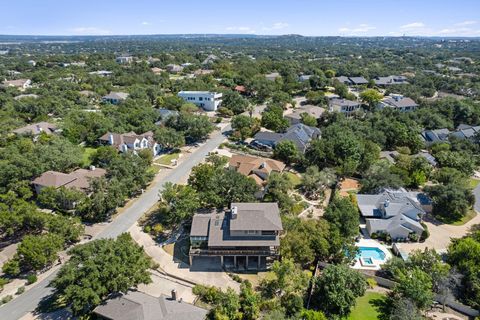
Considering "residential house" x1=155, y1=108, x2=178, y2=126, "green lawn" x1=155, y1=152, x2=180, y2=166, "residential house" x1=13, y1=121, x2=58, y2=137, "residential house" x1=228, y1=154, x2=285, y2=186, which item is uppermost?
"residential house" x1=155, y1=108, x2=178, y2=126

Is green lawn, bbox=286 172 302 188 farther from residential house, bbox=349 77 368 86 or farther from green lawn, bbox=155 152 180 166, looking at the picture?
residential house, bbox=349 77 368 86

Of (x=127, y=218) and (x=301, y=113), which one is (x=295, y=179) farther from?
(x=301, y=113)

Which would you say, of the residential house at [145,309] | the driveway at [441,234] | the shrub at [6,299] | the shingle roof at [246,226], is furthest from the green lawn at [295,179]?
the shrub at [6,299]

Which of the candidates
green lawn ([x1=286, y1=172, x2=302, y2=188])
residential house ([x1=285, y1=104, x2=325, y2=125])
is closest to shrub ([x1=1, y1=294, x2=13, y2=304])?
green lawn ([x1=286, y1=172, x2=302, y2=188])

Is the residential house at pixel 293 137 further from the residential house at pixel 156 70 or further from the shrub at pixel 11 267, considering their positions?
the residential house at pixel 156 70

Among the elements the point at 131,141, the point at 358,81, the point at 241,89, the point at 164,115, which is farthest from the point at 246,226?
the point at 358,81

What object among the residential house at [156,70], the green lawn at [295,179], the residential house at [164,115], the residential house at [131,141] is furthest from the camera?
the residential house at [156,70]

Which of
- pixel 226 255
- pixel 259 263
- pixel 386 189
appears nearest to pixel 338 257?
pixel 259 263
